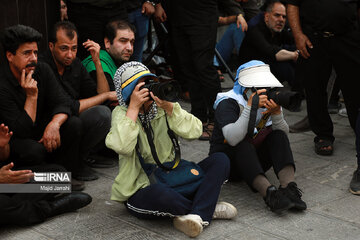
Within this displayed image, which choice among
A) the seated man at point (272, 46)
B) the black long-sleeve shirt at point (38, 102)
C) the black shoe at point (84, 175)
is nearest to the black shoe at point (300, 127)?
the seated man at point (272, 46)

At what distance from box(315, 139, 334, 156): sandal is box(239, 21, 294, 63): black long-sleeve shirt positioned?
172 cm

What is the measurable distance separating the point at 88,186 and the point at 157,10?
225 cm

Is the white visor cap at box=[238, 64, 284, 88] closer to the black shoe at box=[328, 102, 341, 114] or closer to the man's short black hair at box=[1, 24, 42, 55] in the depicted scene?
the man's short black hair at box=[1, 24, 42, 55]

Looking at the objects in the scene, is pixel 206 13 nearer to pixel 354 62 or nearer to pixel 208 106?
pixel 208 106

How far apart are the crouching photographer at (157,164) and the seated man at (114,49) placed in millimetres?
1284

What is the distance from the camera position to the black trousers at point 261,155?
395 cm

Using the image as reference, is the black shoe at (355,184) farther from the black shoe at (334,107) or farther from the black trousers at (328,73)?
the black shoe at (334,107)

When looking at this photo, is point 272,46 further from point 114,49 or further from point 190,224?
point 190,224

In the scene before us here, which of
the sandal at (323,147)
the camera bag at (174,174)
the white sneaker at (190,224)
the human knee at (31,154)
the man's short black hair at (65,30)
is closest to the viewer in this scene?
the white sneaker at (190,224)

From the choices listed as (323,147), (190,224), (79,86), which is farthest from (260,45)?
(190,224)

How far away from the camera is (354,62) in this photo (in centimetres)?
475

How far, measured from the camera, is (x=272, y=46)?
21.9 feet

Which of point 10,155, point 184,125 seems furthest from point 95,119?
point 184,125

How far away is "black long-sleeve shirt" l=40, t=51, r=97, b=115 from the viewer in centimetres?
455
